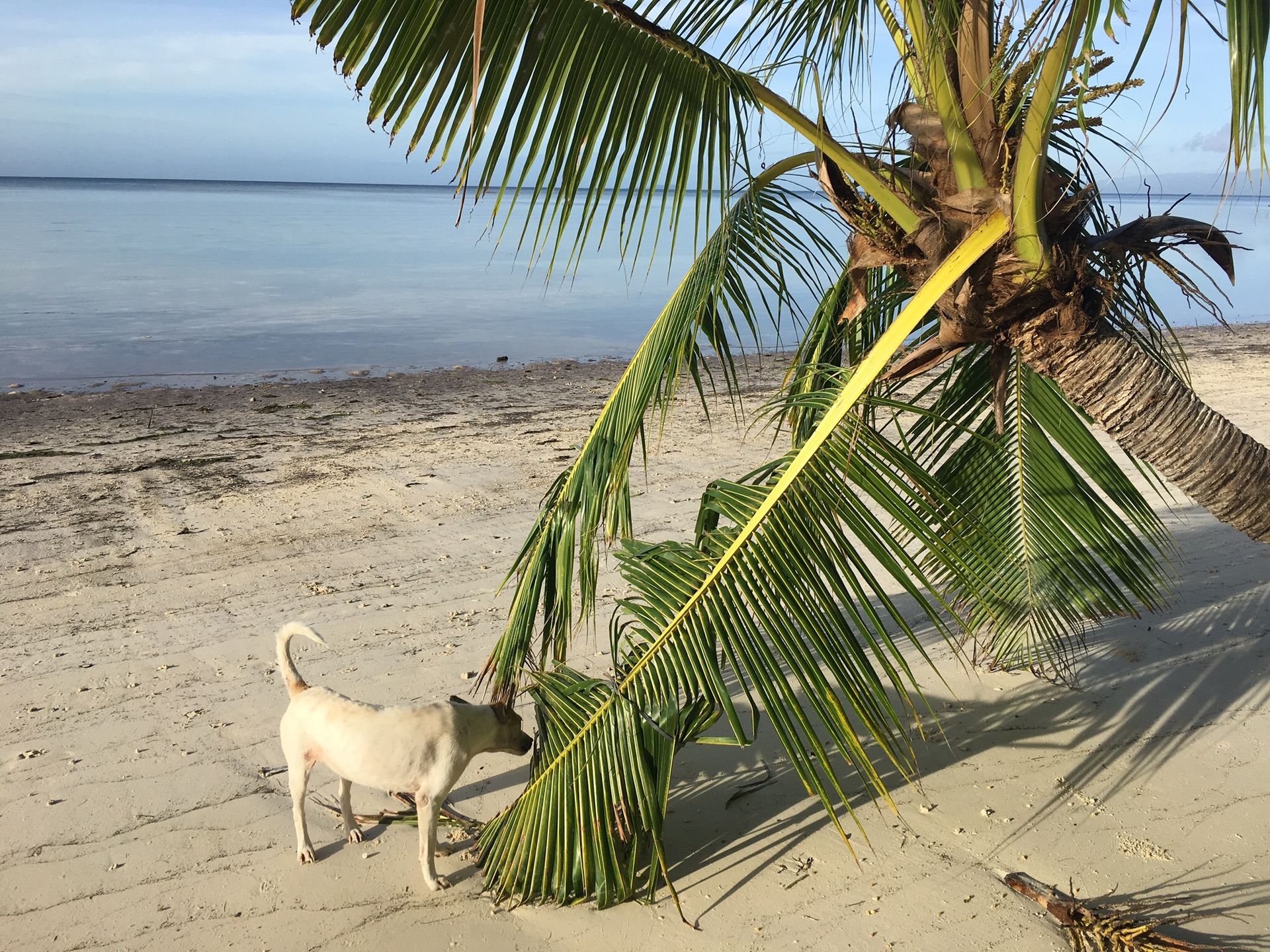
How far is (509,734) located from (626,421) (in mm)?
1094

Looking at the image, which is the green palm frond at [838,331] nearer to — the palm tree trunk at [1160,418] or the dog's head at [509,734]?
the palm tree trunk at [1160,418]

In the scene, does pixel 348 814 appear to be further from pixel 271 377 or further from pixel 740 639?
pixel 271 377

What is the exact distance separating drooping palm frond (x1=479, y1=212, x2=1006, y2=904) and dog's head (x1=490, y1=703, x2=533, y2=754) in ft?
0.84

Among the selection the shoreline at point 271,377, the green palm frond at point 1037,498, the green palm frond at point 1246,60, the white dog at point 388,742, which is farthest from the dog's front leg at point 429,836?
the shoreline at point 271,377

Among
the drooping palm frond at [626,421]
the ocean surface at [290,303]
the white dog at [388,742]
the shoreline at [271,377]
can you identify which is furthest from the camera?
the ocean surface at [290,303]

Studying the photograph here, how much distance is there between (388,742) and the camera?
9.76 ft

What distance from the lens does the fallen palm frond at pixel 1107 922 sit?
9.27ft

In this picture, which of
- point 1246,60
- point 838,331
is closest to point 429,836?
point 838,331

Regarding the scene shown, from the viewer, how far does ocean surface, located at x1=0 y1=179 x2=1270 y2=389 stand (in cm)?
1427

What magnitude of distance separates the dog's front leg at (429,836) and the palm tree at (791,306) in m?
0.19

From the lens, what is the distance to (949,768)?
386 centimetres

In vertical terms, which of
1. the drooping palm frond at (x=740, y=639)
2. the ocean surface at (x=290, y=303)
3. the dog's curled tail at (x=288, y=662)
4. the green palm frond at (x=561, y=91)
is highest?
the green palm frond at (x=561, y=91)

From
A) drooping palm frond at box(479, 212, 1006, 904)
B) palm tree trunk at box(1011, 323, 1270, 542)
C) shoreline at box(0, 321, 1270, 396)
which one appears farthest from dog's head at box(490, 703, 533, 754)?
shoreline at box(0, 321, 1270, 396)

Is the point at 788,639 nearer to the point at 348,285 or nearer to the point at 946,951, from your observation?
the point at 946,951
